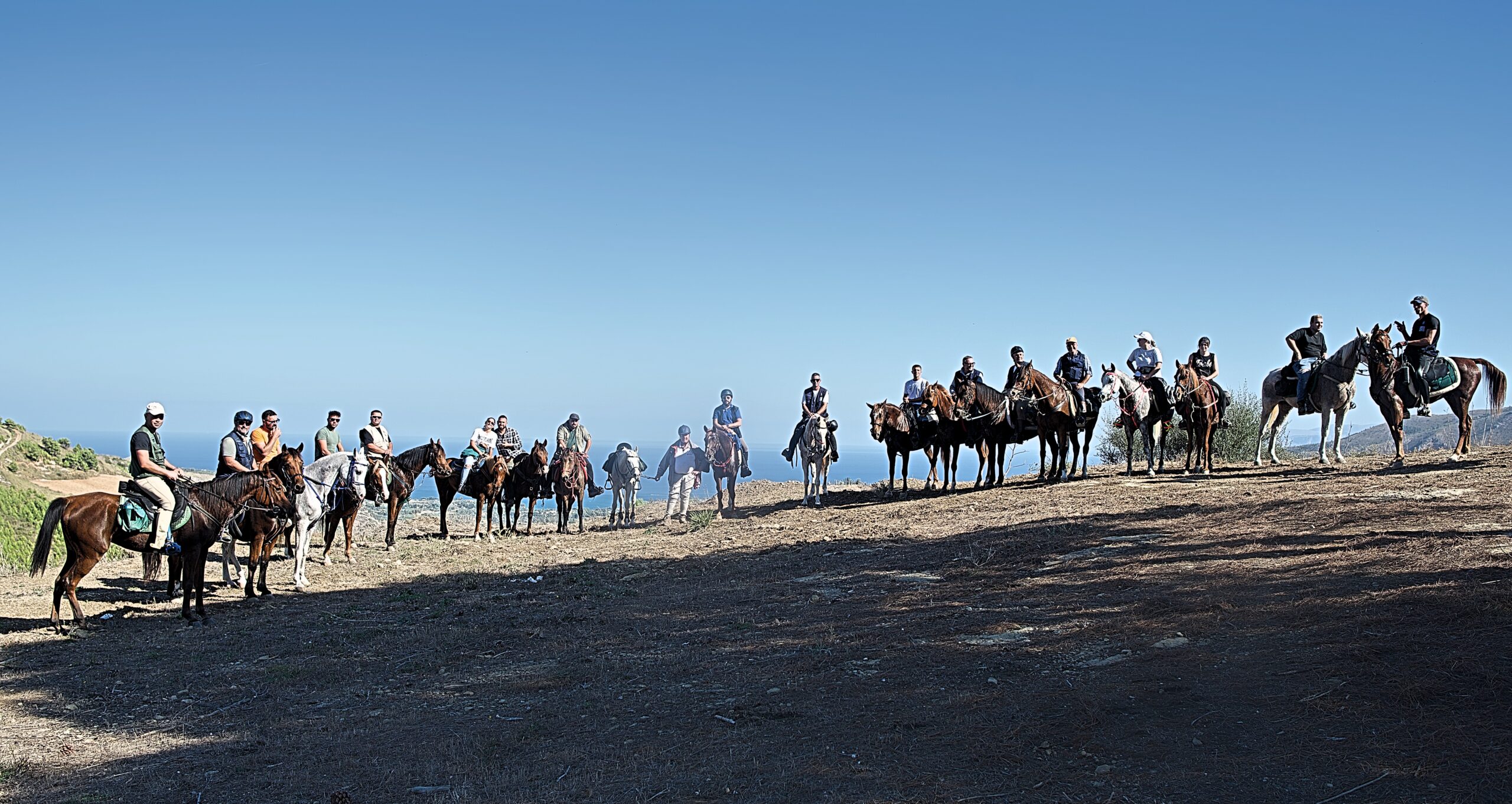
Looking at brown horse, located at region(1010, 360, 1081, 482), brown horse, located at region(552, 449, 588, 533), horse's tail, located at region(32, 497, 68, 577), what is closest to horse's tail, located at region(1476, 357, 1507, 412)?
brown horse, located at region(1010, 360, 1081, 482)

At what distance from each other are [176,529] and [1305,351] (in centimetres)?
1809

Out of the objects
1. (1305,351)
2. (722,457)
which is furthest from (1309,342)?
(722,457)

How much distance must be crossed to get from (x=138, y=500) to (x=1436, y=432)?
39.2 m

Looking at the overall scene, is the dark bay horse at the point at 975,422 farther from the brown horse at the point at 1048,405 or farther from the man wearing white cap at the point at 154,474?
the man wearing white cap at the point at 154,474

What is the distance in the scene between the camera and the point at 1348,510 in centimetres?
1136

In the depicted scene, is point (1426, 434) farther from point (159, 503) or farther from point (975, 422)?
point (159, 503)

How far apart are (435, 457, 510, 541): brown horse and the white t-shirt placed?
225 millimetres

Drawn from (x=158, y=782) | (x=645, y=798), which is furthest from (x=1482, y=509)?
(x=158, y=782)

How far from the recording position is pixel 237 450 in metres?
13.2

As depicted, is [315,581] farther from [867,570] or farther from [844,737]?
[844,737]

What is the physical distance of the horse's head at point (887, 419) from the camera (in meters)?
20.4

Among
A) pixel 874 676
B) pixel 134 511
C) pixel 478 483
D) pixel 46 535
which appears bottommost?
pixel 874 676

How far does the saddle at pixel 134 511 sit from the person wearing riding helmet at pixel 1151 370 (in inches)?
634

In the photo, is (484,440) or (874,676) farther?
(484,440)
